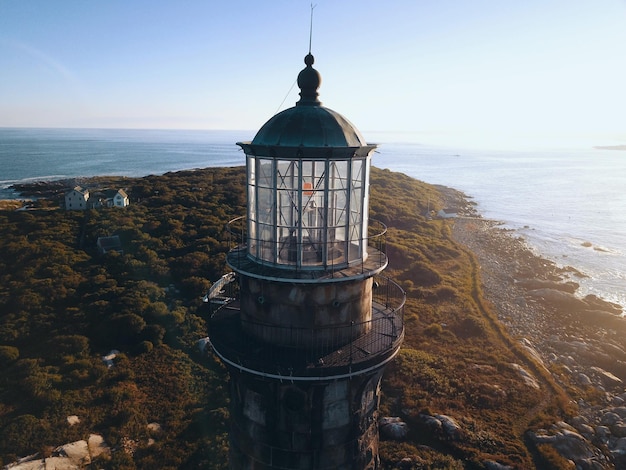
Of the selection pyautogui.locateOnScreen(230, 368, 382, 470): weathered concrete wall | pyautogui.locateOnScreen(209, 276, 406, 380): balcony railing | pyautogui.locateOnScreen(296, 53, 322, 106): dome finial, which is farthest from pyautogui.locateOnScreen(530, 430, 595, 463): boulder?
pyautogui.locateOnScreen(296, 53, 322, 106): dome finial

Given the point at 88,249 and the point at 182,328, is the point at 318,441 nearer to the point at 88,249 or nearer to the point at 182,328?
the point at 182,328

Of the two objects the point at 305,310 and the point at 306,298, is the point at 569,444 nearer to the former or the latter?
the point at 305,310

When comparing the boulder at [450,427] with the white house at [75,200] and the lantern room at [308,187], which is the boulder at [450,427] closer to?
the lantern room at [308,187]

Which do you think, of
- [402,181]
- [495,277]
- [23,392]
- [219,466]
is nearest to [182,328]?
[23,392]

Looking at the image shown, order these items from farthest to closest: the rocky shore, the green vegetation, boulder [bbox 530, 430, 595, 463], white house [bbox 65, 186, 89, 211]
→ white house [bbox 65, 186, 89, 211] → the rocky shore → boulder [bbox 530, 430, 595, 463] → the green vegetation

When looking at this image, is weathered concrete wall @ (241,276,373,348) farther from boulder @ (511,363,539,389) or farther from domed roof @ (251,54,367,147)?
boulder @ (511,363,539,389)

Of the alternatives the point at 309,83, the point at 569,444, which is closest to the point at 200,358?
the point at 569,444
